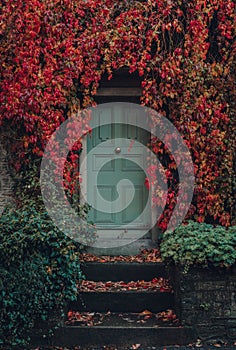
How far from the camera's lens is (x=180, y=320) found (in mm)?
5586

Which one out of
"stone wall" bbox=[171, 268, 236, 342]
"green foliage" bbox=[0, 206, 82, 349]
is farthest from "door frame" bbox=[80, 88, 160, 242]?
"stone wall" bbox=[171, 268, 236, 342]

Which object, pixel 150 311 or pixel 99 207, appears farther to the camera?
pixel 99 207

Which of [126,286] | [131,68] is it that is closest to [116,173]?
[131,68]

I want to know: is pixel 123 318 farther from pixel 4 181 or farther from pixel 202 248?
pixel 4 181

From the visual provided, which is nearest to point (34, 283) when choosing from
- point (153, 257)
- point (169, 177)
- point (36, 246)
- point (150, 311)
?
point (36, 246)

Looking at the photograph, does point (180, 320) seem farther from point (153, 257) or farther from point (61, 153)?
point (61, 153)

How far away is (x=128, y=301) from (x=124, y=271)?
62 centimetres

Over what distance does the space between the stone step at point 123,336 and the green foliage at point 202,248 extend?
29.2 inches

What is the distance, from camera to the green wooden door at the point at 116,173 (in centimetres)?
777

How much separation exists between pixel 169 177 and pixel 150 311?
205 centimetres

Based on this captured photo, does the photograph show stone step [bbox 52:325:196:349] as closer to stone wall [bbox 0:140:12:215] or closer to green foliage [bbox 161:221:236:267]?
green foliage [bbox 161:221:236:267]

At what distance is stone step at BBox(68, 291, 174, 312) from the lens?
6102 mm

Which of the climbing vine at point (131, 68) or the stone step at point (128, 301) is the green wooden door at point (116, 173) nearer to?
the climbing vine at point (131, 68)

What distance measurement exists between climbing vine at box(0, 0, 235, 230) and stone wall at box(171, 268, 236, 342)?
1789mm
